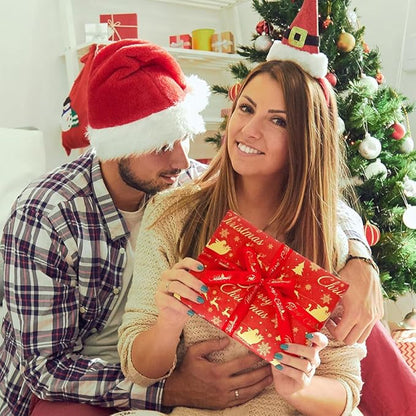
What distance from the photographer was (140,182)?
55.0 inches

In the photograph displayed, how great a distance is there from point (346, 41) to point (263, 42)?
269 mm

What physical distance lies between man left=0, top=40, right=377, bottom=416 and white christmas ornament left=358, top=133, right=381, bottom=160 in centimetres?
51

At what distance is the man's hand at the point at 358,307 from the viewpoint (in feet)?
3.55

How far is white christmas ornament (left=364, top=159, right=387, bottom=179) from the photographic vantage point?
187 centimetres

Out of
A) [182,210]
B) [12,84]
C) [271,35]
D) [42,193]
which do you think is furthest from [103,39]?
[182,210]

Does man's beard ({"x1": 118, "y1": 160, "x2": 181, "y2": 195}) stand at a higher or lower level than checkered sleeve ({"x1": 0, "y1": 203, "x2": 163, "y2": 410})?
higher

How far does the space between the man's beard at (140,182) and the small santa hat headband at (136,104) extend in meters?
0.03

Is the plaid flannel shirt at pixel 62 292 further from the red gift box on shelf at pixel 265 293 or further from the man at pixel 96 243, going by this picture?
the red gift box on shelf at pixel 265 293

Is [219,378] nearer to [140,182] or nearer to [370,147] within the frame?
[140,182]

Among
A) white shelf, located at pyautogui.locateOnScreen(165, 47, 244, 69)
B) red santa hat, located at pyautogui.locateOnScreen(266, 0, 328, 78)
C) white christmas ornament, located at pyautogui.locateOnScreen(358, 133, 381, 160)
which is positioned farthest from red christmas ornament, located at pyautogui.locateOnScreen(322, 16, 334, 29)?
white shelf, located at pyautogui.locateOnScreen(165, 47, 244, 69)

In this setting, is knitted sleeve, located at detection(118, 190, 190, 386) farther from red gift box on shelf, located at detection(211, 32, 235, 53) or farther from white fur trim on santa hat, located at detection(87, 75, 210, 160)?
red gift box on shelf, located at detection(211, 32, 235, 53)

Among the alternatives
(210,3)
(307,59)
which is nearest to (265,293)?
(307,59)

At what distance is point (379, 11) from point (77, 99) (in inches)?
58.5

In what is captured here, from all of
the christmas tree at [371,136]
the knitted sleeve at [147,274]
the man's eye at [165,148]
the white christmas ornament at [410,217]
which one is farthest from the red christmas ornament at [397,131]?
the knitted sleeve at [147,274]
